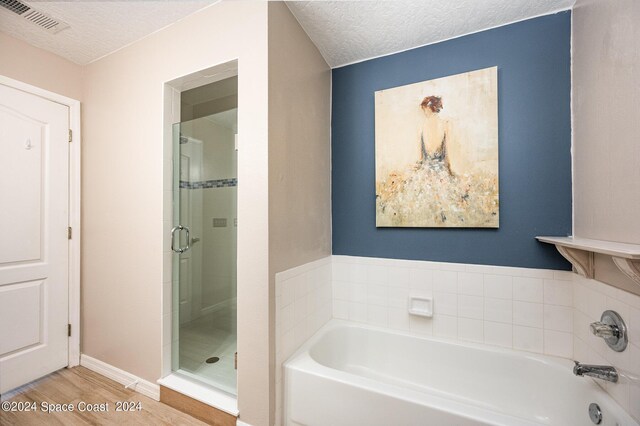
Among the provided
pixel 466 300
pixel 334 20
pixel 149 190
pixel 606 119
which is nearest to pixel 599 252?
pixel 606 119

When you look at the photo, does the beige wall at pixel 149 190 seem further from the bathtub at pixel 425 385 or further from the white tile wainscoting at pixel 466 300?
the white tile wainscoting at pixel 466 300

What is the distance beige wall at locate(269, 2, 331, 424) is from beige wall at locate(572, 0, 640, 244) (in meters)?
1.53

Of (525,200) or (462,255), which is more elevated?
(525,200)

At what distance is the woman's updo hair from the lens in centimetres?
179

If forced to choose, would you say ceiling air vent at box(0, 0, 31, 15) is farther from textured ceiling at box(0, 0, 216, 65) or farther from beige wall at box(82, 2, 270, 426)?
beige wall at box(82, 2, 270, 426)

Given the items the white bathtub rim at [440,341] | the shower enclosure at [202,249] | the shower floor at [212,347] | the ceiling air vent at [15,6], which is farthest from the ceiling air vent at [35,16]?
the white bathtub rim at [440,341]

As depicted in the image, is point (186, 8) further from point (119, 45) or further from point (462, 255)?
point (462, 255)

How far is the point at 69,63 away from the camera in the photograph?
2.09 metres

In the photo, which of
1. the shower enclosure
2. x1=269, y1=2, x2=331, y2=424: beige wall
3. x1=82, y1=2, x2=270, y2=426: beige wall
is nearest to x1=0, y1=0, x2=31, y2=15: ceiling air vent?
x1=82, y1=2, x2=270, y2=426: beige wall

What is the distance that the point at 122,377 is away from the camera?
1.88 metres

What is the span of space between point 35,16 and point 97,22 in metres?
0.35

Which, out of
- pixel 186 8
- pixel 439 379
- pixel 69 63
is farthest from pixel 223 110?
pixel 439 379

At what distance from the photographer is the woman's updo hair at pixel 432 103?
1.79 metres

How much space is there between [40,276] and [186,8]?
2204mm
